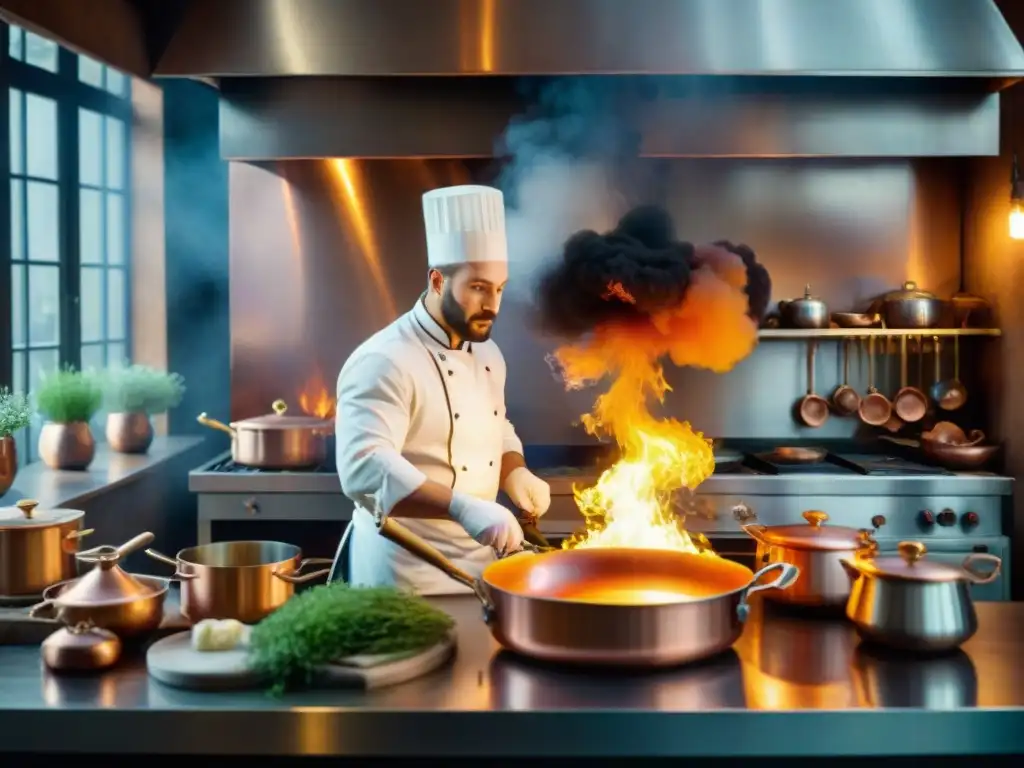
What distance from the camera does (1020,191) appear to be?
3.57 metres

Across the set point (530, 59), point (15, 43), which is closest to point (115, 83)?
point (15, 43)

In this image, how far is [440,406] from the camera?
2.77 metres

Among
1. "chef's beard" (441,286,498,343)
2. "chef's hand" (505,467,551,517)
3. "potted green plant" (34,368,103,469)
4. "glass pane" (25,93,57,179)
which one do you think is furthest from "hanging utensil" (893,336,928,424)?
"glass pane" (25,93,57,179)

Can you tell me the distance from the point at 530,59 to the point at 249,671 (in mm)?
2059

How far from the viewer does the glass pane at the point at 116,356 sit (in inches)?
178

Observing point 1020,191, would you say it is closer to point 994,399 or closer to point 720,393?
point 994,399

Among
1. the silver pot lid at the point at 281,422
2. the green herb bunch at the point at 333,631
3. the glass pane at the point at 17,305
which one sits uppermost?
the glass pane at the point at 17,305

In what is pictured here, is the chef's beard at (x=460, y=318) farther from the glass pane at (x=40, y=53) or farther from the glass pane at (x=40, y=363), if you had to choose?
the glass pane at (x=40, y=53)

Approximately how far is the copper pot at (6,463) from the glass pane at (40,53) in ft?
4.76

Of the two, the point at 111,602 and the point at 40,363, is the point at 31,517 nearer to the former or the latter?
the point at 111,602

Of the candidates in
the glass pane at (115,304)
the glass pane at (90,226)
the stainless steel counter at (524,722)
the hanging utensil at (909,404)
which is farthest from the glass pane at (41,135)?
the hanging utensil at (909,404)

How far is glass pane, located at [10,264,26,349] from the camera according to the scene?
3739mm

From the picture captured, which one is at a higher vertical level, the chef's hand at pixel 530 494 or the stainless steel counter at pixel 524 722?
the chef's hand at pixel 530 494

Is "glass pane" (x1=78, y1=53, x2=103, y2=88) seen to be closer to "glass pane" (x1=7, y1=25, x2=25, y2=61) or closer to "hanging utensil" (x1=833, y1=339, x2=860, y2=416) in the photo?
"glass pane" (x1=7, y1=25, x2=25, y2=61)
